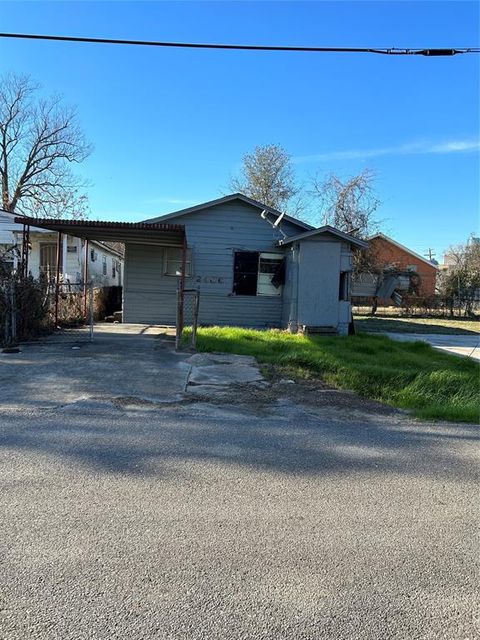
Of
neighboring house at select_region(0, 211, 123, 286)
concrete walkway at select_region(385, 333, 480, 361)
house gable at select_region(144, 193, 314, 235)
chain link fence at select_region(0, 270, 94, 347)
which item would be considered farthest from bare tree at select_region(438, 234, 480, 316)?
chain link fence at select_region(0, 270, 94, 347)

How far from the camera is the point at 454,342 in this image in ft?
51.9

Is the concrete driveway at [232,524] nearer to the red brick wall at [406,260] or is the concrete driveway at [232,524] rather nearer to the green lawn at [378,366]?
the green lawn at [378,366]

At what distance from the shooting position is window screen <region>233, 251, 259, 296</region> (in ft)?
54.1

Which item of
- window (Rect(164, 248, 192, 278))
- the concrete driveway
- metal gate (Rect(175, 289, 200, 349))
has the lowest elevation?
the concrete driveway

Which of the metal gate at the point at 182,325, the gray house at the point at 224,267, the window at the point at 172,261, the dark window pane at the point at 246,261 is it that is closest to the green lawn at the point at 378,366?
the metal gate at the point at 182,325

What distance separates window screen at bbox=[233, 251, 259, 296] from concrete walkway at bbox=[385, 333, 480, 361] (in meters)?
4.76

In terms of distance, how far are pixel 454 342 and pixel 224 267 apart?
751 cm

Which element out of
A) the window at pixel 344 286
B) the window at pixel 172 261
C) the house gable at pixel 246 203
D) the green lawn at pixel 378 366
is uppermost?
the house gable at pixel 246 203

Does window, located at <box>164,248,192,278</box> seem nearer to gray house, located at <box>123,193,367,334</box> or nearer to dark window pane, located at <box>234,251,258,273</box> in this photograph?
gray house, located at <box>123,193,367,334</box>

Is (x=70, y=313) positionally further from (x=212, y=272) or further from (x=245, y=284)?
(x=245, y=284)

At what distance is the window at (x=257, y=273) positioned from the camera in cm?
1652

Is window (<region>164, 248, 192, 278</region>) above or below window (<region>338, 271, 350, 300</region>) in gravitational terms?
above

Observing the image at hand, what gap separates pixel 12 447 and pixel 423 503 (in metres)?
3.52

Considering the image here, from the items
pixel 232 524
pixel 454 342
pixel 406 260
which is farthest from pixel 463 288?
pixel 232 524
